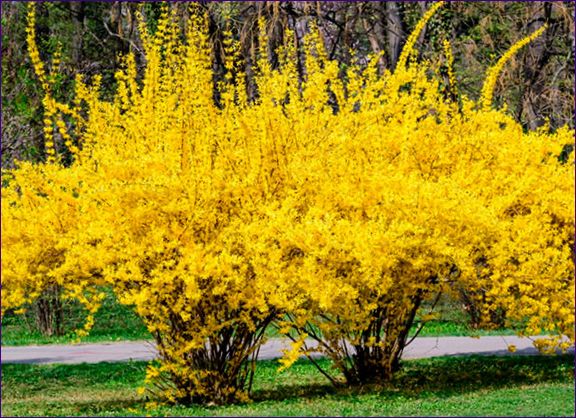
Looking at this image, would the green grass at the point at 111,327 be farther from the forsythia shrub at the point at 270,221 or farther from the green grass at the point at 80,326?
the forsythia shrub at the point at 270,221

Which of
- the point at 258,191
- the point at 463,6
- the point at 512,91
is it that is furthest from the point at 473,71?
the point at 258,191

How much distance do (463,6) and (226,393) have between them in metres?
10.0

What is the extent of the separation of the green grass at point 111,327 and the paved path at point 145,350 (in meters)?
0.41

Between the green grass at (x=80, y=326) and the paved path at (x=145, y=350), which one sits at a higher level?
the green grass at (x=80, y=326)

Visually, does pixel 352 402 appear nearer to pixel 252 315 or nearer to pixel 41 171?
pixel 252 315

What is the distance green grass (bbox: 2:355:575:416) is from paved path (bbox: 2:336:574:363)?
2.90 ft

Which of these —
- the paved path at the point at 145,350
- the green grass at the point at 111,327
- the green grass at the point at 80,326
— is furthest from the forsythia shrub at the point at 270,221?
the green grass at the point at 80,326

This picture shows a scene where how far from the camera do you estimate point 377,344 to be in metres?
10.4

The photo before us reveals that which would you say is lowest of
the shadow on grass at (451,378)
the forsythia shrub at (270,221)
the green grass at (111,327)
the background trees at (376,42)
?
the shadow on grass at (451,378)

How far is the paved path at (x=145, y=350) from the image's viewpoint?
1478 cm

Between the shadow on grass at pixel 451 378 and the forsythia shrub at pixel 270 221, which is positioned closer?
the forsythia shrub at pixel 270 221

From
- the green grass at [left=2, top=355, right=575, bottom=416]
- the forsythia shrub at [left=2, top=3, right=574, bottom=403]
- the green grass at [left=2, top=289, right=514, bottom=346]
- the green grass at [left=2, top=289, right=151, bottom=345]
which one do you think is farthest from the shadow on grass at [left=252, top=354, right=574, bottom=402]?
the green grass at [left=2, top=289, right=151, bottom=345]

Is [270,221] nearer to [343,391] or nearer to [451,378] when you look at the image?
[343,391]

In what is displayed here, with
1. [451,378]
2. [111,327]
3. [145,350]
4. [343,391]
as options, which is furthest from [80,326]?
[343,391]
